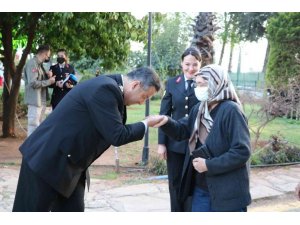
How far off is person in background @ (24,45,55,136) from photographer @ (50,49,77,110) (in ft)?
0.55

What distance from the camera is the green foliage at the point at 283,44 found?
15844 millimetres

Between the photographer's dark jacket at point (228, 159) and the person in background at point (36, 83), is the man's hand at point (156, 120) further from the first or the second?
the person in background at point (36, 83)

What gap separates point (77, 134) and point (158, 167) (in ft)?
13.5

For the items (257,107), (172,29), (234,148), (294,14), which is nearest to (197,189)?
(234,148)

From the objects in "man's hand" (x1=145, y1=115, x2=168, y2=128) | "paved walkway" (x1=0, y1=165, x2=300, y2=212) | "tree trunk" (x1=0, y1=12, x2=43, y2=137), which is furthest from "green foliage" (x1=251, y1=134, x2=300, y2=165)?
"tree trunk" (x1=0, y1=12, x2=43, y2=137)

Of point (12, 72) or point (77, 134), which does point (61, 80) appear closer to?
point (12, 72)

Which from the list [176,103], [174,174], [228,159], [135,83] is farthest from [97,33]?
[228,159]

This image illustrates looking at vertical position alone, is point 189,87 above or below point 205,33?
below

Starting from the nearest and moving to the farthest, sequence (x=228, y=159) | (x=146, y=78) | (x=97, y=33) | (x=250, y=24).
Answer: (x=228, y=159) < (x=146, y=78) < (x=97, y=33) < (x=250, y=24)

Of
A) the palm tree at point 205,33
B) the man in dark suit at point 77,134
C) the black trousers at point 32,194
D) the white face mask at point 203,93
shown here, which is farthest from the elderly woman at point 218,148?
the palm tree at point 205,33

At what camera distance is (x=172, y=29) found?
26.7 metres

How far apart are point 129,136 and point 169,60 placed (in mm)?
22299

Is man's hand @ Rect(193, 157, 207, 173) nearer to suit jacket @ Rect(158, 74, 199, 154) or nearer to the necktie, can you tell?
suit jacket @ Rect(158, 74, 199, 154)

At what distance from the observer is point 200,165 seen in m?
2.83
